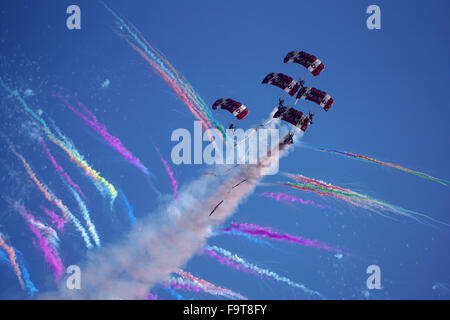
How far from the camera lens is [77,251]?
22641 millimetres

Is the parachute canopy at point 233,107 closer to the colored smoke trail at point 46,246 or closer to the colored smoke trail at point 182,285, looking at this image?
the colored smoke trail at point 182,285

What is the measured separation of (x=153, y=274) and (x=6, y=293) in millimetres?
6851

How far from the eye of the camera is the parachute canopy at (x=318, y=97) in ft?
73.7

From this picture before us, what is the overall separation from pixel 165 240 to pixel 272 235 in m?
5.33

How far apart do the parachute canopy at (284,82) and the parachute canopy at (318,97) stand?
1.48 ft

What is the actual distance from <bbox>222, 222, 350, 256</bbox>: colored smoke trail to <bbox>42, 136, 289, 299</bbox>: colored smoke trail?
82 centimetres

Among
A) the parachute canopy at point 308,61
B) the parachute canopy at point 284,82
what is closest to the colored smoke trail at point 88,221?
the parachute canopy at point 284,82

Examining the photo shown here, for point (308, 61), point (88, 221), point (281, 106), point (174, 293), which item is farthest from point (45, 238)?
point (308, 61)

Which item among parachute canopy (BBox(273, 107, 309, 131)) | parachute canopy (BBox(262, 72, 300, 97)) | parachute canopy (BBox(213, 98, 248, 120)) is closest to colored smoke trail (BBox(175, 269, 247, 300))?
parachute canopy (BBox(213, 98, 248, 120))

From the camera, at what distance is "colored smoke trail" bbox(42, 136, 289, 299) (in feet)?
73.5
